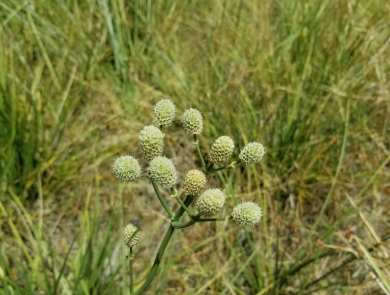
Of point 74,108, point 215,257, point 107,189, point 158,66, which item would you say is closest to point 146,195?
point 107,189

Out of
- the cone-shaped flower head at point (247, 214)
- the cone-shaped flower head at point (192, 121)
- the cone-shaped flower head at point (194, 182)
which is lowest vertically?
the cone-shaped flower head at point (247, 214)

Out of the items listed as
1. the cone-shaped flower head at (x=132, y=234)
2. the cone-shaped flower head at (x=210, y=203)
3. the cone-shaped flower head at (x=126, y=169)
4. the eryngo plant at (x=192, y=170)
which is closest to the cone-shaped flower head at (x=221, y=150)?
the eryngo plant at (x=192, y=170)

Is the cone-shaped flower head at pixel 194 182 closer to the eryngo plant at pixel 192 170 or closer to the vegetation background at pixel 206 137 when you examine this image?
the eryngo plant at pixel 192 170

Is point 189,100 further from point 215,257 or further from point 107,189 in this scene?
point 215,257

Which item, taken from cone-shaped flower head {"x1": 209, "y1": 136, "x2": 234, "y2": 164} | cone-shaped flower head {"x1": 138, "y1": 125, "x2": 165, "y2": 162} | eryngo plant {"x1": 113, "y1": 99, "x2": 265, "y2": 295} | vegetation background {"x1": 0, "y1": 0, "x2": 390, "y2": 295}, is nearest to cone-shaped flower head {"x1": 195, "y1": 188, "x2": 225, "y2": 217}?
eryngo plant {"x1": 113, "y1": 99, "x2": 265, "y2": 295}

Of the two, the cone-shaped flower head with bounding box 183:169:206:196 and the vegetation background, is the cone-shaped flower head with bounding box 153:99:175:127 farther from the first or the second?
the vegetation background

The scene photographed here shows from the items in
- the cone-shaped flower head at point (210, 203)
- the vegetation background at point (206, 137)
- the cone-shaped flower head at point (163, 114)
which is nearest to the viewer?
the cone-shaped flower head at point (210, 203)

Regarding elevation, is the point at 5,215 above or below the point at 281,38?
below

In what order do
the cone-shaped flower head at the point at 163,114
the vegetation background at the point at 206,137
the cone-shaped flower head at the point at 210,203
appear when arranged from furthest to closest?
the vegetation background at the point at 206,137
the cone-shaped flower head at the point at 163,114
the cone-shaped flower head at the point at 210,203

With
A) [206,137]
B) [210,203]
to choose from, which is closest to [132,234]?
[210,203]
